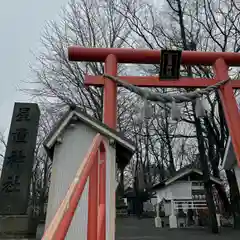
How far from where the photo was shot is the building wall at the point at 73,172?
16.7 feet

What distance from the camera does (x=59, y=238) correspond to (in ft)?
4.83

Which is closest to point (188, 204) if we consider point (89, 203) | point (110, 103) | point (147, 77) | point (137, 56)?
point (147, 77)

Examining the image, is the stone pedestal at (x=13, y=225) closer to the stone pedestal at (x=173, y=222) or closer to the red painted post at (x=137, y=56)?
the red painted post at (x=137, y=56)

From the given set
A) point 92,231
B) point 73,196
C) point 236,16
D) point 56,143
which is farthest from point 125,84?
point 236,16

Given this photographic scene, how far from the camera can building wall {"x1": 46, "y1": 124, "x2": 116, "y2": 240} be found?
510cm

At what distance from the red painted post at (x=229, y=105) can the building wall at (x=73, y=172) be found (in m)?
2.12

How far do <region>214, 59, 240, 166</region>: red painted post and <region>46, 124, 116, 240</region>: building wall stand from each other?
2121mm

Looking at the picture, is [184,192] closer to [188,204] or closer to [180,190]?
[180,190]

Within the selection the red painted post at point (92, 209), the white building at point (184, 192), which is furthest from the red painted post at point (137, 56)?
the white building at point (184, 192)

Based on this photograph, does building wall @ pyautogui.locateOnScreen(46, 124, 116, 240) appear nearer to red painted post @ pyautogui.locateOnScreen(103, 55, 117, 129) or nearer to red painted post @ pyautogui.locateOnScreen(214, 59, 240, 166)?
red painted post @ pyautogui.locateOnScreen(103, 55, 117, 129)

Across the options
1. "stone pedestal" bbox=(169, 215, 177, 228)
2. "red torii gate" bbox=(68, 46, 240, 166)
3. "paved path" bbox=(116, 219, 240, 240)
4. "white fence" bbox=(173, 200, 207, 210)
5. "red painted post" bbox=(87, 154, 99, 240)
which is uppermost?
"red torii gate" bbox=(68, 46, 240, 166)

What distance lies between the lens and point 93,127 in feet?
17.5

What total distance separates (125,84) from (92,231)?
307 centimetres

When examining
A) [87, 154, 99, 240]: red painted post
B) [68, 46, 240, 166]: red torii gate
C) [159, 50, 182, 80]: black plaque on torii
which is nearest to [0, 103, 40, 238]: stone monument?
[68, 46, 240, 166]: red torii gate
